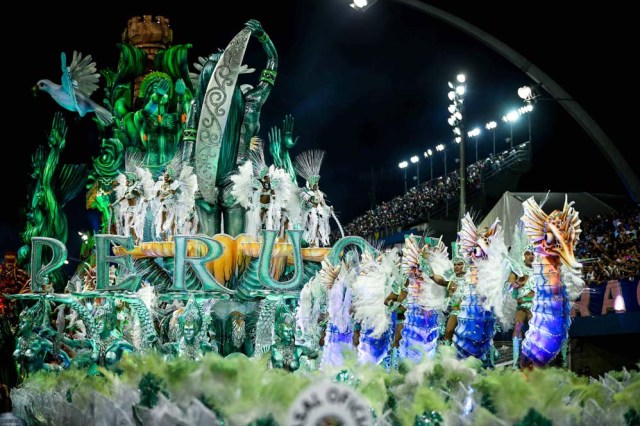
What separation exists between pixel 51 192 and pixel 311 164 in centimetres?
1451

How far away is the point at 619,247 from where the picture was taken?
757 inches

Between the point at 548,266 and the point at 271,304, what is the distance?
24.6 ft

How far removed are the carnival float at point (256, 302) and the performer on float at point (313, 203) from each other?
1.8 inches

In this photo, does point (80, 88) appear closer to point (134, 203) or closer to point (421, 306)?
point (134, 203)

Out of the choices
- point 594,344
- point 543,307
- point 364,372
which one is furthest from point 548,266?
point 594,344

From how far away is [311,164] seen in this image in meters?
21.4

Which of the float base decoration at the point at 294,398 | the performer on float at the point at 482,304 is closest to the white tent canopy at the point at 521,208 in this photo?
the performer on float at the point at 482,304

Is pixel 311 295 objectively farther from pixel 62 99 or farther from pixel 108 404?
pixel 62 99

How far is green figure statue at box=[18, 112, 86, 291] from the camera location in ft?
106

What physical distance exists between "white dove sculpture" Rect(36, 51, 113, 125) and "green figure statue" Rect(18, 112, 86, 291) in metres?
0.94

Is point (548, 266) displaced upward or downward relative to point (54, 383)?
upward

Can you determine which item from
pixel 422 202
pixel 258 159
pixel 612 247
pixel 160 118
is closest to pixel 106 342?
pixel 258 159

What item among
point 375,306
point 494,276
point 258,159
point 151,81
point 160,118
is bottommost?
point 375,306

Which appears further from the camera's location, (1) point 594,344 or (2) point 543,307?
(1) point 594,344
